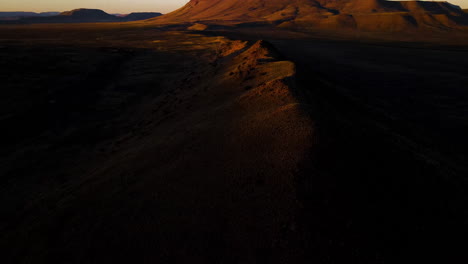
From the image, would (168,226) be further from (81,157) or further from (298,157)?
(81,157)

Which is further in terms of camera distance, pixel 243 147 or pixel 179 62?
pixel 179 62

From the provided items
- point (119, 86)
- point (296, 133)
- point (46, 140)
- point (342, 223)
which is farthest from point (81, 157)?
point (119, 86)

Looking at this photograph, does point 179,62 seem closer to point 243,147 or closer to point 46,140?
point 46,140

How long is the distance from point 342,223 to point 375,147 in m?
5.54

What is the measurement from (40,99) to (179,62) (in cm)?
2978

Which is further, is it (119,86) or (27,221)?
(119,86)

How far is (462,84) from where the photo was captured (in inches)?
1391

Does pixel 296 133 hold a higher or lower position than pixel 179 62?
higher

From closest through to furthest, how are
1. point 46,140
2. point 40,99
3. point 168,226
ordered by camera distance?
1. point 168,226
2. point 46,140
3. point 40,99

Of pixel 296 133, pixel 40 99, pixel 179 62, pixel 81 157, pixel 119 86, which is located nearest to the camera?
pixel 296 133

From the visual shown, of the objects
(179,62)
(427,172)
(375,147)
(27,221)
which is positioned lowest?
(179,62)

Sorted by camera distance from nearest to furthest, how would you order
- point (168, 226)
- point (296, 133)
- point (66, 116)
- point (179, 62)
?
point (168, 226), point (296, 133), point (66, 116), point (179, 62)

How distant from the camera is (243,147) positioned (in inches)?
467

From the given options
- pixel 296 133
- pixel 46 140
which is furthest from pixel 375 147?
pixel 46 140
